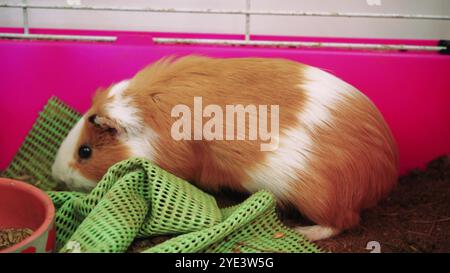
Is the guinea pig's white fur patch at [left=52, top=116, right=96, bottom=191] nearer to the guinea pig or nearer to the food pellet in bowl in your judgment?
the guinea pig

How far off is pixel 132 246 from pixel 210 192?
373 millimetres

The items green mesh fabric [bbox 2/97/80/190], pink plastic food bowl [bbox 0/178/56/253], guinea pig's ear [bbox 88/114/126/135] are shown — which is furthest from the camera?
green mesh fabric [bbox 2/97/80/190]

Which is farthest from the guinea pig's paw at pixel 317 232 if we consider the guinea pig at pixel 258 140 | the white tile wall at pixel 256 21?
the white tile wall at pixel 256 21

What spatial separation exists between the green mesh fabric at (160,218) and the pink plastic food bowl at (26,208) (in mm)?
74

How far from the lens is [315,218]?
139 cm

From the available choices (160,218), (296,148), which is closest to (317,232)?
(296,148)

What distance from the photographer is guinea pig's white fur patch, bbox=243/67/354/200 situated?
136 centimetres

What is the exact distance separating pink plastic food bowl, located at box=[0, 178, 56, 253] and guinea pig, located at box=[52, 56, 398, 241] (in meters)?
0.27

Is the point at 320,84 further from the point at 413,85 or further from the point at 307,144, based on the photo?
the point at 413,85

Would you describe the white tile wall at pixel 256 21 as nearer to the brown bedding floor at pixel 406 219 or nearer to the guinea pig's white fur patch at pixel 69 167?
the brown bedding floor at pixel 406 219

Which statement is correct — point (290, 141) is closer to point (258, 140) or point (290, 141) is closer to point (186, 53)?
point (258, 140)

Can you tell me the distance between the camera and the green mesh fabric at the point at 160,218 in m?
1.17

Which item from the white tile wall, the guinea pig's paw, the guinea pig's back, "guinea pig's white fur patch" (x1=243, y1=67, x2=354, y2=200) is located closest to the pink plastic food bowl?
the guinea pig's back

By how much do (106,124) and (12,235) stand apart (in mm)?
401
